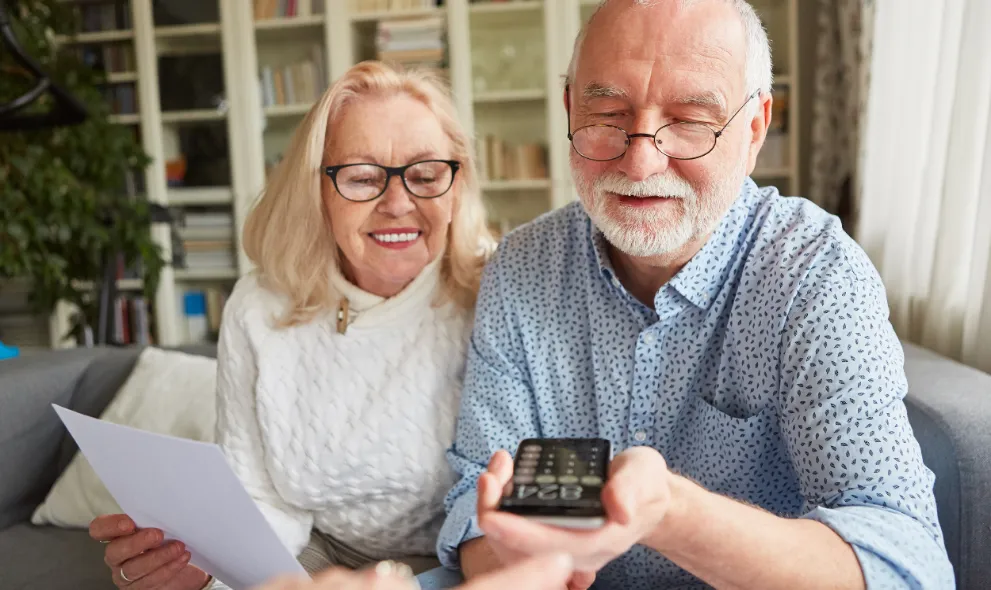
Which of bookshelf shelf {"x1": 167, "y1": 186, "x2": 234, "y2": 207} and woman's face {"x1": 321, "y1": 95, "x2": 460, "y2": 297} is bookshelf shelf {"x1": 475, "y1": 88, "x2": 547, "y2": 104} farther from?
woman's face {"x1": 321, "y1": 95, "x2": 460, "y2": 297}

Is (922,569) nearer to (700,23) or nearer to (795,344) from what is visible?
(795,344)

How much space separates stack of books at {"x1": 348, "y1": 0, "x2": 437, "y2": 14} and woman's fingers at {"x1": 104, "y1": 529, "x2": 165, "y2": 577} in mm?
2988

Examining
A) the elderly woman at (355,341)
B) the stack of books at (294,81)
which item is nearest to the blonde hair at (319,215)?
the elderly woman at (355,341)

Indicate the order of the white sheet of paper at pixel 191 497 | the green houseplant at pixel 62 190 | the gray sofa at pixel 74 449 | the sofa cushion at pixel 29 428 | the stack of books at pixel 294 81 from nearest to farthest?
the white sheet of paper at pixel 191 497, the gray sofa at pixel 74 449, the sofa cushion at pixel 29 428, the green houseplant at pixel 62 190, the stack of books at pixel 294 81

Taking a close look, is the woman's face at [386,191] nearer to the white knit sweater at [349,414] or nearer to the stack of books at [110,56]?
the white knit sweater at [349,414]

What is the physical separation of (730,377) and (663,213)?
0.23m

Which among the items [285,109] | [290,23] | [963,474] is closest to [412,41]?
[290,23]

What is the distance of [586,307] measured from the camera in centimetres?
114

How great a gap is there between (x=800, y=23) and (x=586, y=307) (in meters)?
2.84

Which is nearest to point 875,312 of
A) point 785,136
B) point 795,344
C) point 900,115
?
point 795,344

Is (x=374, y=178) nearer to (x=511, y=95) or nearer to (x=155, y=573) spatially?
(x=155, y=573)

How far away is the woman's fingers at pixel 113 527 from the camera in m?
1.04

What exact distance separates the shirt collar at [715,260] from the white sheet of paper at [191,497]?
0.56m

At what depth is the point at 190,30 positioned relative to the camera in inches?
148
